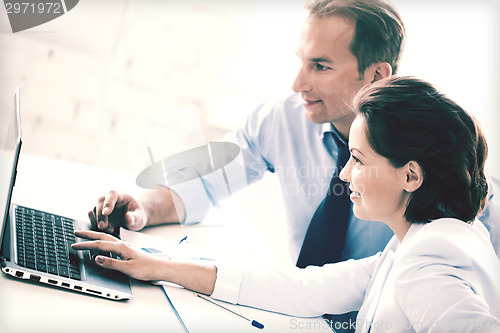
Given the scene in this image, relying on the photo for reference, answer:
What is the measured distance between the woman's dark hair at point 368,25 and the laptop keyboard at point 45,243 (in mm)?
758

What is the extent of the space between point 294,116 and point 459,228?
668 mm

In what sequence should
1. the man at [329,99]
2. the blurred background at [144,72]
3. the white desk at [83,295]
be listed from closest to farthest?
the white desk at [83,295] < the man at [329,99] < the blurred background at [144,72]

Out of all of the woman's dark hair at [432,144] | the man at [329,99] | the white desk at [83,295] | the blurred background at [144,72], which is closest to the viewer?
the white desk at [83,295]

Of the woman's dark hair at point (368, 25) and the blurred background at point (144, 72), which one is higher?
the woman's dark hair at point (368, 25)

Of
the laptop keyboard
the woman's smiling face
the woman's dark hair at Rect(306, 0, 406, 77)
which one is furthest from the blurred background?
the woman's smiling face

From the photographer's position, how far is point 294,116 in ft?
4.55

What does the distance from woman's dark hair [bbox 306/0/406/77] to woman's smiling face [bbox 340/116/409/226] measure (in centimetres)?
42

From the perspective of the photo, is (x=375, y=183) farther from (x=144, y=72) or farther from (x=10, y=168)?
(x=144, y=72)

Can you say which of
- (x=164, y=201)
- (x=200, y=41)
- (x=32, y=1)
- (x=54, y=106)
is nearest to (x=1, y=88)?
(x=54, y=106)

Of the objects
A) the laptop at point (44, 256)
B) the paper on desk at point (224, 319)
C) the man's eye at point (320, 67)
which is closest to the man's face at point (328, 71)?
the man's eye at point (320, 67)

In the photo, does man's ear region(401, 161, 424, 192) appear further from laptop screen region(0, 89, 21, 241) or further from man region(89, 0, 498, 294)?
laptop screen region(0, 89, 21, 241)

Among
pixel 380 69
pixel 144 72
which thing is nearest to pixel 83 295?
pixel 380 69

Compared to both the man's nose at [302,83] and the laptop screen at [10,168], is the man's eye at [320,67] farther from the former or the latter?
the laptop screen at [10,168]

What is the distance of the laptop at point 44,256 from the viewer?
74cm
